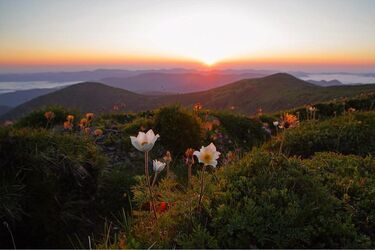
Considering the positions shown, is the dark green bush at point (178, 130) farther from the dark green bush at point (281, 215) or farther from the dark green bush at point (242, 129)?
the dark green bush at point (281, 215)

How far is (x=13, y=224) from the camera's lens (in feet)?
17.0

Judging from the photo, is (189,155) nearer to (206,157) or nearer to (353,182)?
(206,157)

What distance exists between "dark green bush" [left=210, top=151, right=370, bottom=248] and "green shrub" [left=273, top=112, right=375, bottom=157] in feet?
10.3

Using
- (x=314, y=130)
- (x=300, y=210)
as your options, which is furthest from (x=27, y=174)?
(x=314, y=130)

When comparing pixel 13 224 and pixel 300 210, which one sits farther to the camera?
pixel 13 224

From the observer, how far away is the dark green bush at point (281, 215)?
3.19 m

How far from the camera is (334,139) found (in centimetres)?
734

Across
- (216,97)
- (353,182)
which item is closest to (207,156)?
(353,182)

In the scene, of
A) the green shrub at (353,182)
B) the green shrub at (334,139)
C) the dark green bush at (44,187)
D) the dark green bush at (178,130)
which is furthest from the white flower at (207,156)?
the dark green bush at (178,130)

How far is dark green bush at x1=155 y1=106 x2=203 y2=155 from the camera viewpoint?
934cm

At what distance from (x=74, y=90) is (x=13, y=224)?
146 metres

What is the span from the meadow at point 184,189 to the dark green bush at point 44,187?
0.02m

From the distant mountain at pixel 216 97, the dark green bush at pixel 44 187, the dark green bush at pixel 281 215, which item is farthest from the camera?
the distant mountain at pixel 216 97

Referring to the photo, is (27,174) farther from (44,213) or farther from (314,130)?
(314,130)
